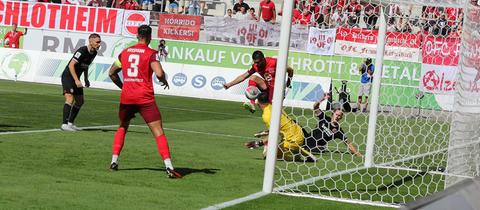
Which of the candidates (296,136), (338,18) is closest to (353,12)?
(338,18)

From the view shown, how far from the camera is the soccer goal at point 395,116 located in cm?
1044

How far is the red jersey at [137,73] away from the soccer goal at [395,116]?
1676 millimetres

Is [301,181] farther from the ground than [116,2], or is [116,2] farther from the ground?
[116,2]

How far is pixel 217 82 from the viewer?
34.3 meters

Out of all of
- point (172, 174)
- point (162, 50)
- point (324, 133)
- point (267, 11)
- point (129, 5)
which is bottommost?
point (172, 174)

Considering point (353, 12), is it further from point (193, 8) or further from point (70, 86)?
point (193, 8)

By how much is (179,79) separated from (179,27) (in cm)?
669

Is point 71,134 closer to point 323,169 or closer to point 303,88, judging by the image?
point 323,169

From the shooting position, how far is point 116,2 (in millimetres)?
44938

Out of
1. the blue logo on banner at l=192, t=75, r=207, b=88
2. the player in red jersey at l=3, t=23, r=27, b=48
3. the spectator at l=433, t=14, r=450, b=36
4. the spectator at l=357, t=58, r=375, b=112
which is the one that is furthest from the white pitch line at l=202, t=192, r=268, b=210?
the player in red jersey at l=3, t=23, r=27, b=48

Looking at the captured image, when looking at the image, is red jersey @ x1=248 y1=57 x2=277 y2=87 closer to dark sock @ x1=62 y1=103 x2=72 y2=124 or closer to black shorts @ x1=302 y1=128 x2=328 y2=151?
black shorts @ x1=302 y1=128 x2=328 y2=151

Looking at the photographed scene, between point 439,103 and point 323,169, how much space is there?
6.21 metres

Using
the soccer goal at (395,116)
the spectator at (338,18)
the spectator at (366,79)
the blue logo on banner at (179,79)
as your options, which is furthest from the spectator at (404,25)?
the blue logo on banner at (179,79)

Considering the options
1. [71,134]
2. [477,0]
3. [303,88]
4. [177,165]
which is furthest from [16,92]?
[477,0]
